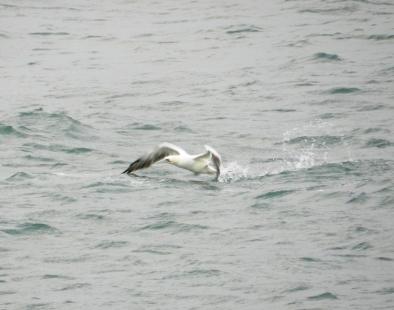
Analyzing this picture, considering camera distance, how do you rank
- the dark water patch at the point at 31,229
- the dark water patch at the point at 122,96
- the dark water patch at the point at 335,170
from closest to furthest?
the dark water patch at the point at 31,229 < the dark water patch at the point at 335,170 < the dark water patch at the point at 122,96

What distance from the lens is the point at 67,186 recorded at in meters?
18.5

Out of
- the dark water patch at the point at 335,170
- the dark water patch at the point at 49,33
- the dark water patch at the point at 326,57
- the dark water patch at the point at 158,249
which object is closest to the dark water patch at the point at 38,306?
the dark water patch at the point at 158,249

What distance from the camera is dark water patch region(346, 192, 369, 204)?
17219 millimetres

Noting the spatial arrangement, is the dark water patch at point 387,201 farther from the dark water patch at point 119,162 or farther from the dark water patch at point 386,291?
the dark water patch at point 119,162

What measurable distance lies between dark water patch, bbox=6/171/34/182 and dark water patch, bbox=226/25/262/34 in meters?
16.2

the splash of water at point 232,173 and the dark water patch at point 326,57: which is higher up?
the splash of water at point 232,173

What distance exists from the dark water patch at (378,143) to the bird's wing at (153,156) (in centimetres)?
381

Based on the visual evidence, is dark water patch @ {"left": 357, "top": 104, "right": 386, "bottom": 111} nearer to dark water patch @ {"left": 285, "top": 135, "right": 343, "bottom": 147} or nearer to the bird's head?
dark water patch @ {"left": 285, "top": 135, "right": 343, "bottom": 147}

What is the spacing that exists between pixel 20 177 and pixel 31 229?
10.1ft

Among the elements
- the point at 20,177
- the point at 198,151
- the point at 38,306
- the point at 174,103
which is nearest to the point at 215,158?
the point at 198,151

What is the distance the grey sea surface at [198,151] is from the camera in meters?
14.1

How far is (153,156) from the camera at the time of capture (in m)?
19.1

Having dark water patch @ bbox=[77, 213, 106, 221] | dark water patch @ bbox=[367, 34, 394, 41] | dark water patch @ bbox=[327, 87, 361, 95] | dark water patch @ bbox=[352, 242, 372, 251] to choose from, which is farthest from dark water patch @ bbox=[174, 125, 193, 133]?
dark water patch @ bbox=[367, 34, 394, 41]

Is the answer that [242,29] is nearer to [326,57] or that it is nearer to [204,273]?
[326,57]
